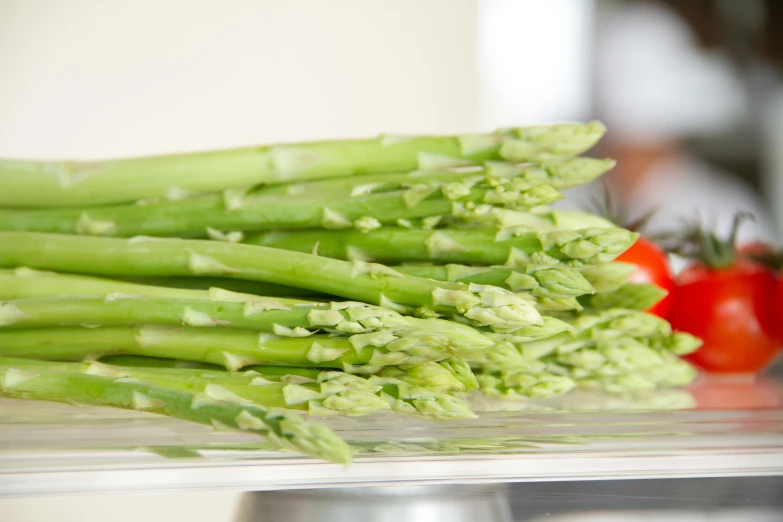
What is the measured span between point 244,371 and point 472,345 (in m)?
0.25

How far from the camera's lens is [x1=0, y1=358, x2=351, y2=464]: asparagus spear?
600mm

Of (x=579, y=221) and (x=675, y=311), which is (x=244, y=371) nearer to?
(x=579, y=221)

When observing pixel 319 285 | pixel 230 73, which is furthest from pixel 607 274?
pixel 230 73

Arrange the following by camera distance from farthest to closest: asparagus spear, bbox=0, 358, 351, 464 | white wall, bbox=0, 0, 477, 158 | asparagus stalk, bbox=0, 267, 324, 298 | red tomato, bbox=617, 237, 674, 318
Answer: white wall, bbox=0, 0, 477, 158, red tomato, bbox=617, 237, 674, 318, asparagus stalk, bbox=0, 267, 324, 298, asparagus spear, bbox=0, 358, 351, 464

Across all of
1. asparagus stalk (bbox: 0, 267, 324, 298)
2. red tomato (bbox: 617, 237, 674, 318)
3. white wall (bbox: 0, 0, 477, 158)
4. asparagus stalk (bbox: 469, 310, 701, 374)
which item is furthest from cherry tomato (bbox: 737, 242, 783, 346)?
white wall (bbox: 0, 0, 477, 158)

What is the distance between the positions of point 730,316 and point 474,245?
537mm

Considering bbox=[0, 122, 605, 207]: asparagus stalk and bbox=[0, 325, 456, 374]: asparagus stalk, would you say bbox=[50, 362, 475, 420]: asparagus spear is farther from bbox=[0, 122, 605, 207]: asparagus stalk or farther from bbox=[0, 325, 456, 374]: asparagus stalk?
bbox=[0, 122, 605, 207]: asparagus stalk

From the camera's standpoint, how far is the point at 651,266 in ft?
3.76

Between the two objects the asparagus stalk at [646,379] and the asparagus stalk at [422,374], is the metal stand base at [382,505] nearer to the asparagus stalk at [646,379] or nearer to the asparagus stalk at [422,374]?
the asparagus stalk at [422,374]

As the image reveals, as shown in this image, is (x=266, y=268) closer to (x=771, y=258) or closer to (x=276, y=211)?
(x=276, y=211)

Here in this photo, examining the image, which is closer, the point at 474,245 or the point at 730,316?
the point at 474,245

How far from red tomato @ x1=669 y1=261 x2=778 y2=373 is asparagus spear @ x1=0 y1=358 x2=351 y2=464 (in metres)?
0.76

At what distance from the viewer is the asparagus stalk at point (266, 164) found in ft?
3.07

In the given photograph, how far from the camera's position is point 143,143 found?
1.97 m
